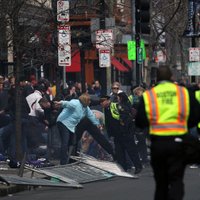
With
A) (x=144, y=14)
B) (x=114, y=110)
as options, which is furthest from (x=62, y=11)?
(x=144, y=14)

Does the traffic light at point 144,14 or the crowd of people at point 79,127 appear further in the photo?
the traffic light at point 144,14

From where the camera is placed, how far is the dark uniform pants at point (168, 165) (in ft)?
31.8

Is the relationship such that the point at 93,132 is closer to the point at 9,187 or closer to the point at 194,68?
the point at 9,187

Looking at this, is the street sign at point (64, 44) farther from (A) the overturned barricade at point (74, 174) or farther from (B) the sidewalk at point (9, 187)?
(B) the sidewalk at point (9, 187)

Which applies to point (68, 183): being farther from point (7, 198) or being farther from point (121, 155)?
point (121, 155)

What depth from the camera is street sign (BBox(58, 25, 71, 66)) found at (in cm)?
1905

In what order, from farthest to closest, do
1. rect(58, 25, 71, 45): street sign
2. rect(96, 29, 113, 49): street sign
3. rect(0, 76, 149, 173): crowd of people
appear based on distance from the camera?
rect(96, 29, 113, 49): street sign → rect(0, 76, 149, 173): crowd of people → rect(58, 25, 71, 45): street sign

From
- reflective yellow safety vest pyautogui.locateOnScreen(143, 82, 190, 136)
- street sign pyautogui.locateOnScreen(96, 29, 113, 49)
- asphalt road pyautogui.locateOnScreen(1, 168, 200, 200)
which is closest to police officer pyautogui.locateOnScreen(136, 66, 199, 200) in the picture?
reflective yellow safety vest pyautogui.locateOnScreen(143, 82, 190, 136)

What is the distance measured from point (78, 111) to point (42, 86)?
12.7 ft

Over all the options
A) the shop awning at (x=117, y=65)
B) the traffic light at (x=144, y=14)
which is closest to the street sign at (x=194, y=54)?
the traffic light at (x=144, y=14)

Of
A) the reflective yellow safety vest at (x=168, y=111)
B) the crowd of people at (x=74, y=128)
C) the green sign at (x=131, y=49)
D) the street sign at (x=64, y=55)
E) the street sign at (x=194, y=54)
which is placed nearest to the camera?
the reflective yellow safety vest at (x=168, y=111)

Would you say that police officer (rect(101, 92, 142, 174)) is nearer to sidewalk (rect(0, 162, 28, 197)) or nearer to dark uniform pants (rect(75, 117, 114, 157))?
dark uniform pants (rect(75, 117, 114, 157))

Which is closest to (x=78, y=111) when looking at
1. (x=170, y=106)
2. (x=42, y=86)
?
(x=42, y=86)

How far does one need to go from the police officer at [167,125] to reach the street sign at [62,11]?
8.27 metres
